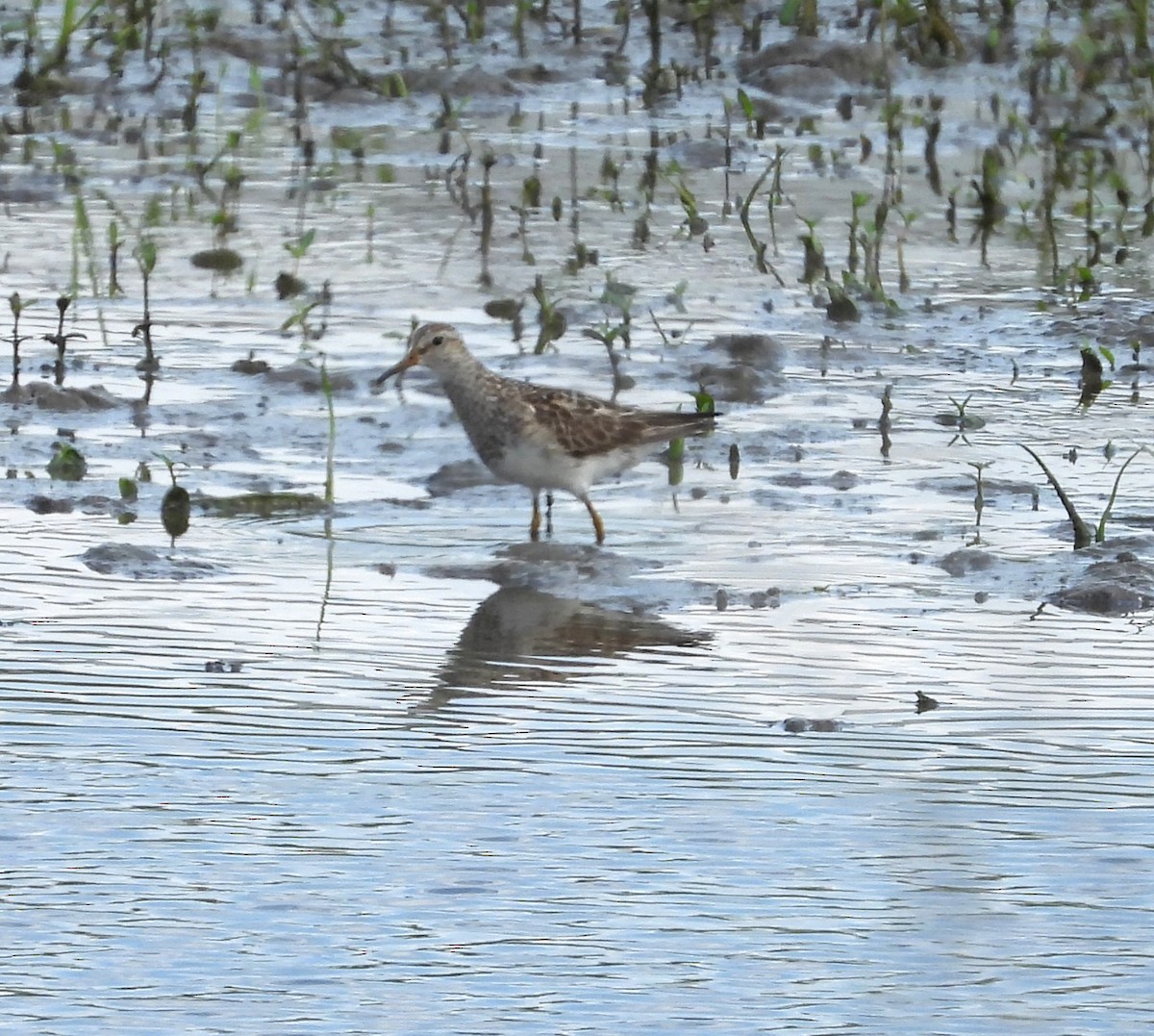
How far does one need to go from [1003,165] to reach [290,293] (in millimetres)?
4685

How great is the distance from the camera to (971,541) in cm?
810

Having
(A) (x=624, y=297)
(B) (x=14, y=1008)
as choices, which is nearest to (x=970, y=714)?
(B) (x=14, y=1008)

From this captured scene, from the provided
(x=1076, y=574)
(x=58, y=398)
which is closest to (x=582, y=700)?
(x=1076, y=574)

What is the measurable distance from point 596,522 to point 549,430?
399mm

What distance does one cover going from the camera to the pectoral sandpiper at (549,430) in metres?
8.52

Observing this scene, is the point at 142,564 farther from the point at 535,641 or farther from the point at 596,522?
the point at 596,522

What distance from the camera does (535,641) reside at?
7.09 metres

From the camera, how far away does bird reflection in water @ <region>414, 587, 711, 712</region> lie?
664 cm

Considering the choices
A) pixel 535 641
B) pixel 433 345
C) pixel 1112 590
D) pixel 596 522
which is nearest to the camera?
pixel 535 641

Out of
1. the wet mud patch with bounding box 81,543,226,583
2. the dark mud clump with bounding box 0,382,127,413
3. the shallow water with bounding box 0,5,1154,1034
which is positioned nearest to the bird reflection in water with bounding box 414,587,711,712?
the shallow water with bounding box 0,5,1154,1034

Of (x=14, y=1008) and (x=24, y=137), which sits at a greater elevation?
(x=24, y=137)

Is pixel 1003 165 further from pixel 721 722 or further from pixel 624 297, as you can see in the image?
pixel 721 722

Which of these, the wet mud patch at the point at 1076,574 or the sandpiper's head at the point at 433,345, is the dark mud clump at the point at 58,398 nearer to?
the sandpiper's head at the point at 433,345

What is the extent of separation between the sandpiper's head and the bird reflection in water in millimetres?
1752
